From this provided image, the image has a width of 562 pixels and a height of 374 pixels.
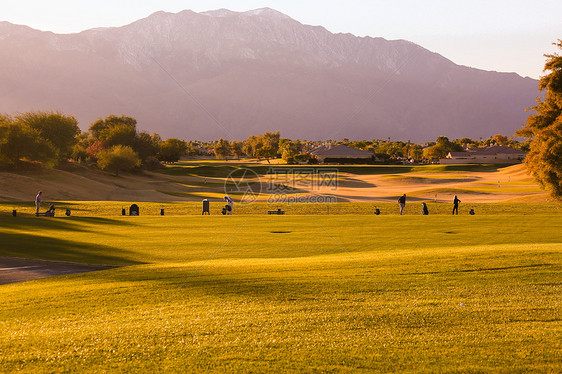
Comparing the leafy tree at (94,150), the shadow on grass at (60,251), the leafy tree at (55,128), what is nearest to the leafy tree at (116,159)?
the leafy tree at (55,128)

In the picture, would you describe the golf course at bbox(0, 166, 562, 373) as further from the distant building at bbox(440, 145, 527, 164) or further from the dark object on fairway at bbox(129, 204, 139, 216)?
the distant building at bbox(440, 145, 527, 164)

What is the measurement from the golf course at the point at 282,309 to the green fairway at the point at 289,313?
4 centimetres

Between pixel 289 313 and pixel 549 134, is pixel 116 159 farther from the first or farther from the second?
pixel 289 313

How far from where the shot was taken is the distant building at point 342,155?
154750mm

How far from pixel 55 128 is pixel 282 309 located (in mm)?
88786

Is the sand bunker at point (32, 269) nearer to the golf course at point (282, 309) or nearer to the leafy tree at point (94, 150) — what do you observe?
the golf course at point (282, 309)

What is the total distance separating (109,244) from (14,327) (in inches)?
552

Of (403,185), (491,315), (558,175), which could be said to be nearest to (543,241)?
(558,175)

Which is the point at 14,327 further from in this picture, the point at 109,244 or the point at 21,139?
the point at 21,139

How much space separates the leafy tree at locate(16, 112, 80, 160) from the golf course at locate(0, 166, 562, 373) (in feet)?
227

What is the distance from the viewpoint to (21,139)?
69.1 metres

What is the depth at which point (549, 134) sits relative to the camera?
36031 mm

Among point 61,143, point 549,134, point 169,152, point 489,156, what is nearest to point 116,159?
point 61,143

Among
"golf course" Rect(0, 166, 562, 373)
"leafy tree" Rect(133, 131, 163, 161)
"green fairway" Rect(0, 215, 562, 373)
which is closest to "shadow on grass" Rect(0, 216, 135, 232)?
"golf course" Rect(0, 166, 562, 373)
